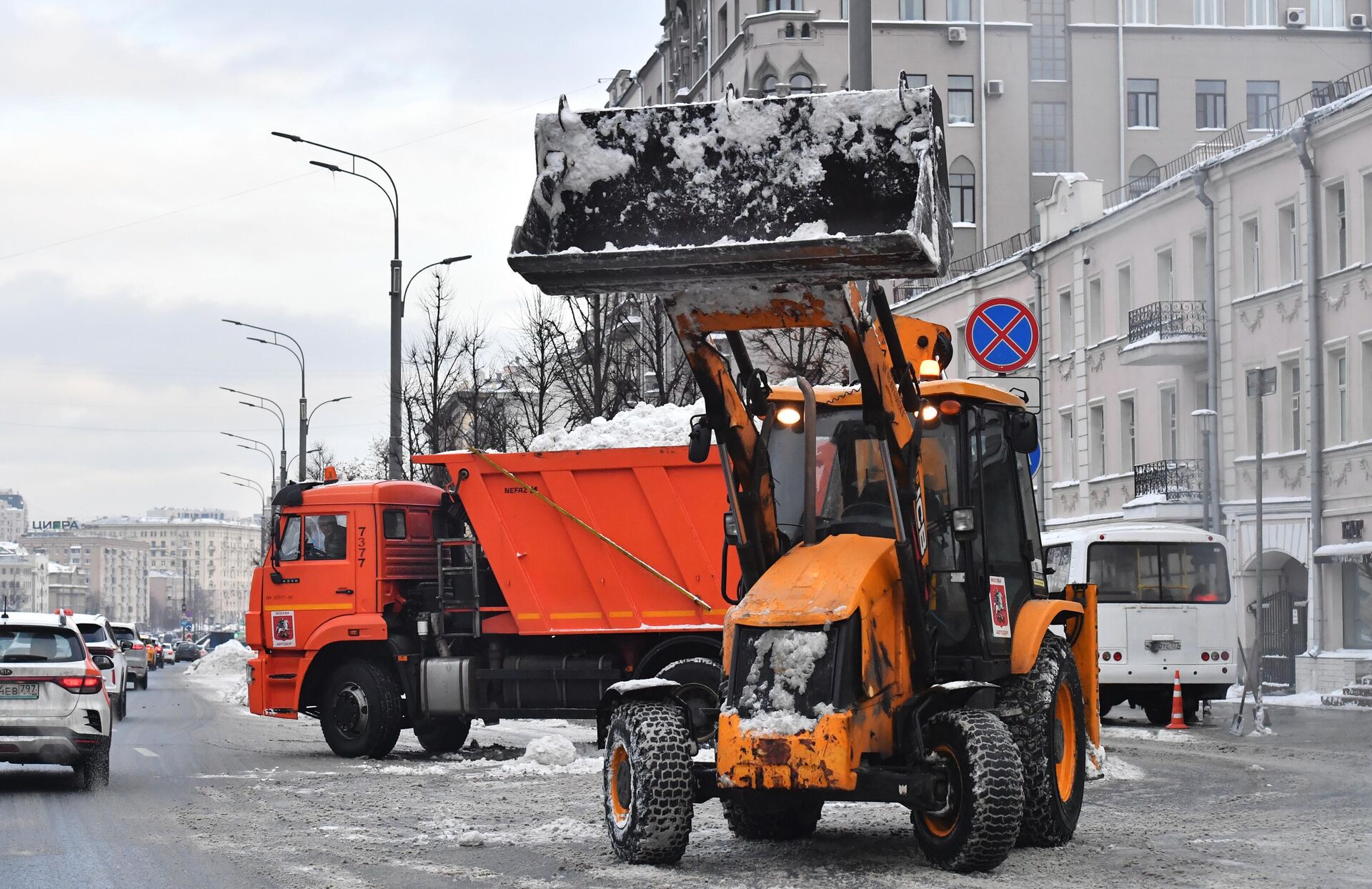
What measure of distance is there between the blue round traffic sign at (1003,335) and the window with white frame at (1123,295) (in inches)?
1063

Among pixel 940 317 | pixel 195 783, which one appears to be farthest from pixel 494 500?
pixel 940 317

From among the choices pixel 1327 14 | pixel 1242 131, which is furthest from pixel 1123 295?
pixel 1327 14

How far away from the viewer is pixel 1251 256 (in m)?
36.0

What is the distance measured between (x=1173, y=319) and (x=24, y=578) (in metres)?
170

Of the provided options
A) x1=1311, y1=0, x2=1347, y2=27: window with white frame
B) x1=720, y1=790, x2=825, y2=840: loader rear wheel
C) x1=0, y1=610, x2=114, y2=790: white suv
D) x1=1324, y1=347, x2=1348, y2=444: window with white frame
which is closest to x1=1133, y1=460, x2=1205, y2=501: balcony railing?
x1=1324, y1=347, x2=1348, y2=444: window with white frame

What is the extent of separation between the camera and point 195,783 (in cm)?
1625

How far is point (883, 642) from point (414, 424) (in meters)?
36.7

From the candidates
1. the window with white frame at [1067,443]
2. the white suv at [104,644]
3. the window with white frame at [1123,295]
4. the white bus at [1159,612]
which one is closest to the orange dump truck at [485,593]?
the white suv at [104,644]

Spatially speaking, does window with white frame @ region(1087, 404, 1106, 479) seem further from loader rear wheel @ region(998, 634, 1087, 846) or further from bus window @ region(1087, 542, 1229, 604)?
loader rear wheel @ region(998, 634, 1087, 846)

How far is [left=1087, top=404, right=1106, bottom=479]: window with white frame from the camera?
4288 cm

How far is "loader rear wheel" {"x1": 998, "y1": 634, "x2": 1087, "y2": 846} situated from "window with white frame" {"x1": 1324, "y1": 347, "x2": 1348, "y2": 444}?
23428 mm

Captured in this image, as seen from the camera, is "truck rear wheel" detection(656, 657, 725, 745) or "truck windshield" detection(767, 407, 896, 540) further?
"truck rear wheel" detection(656, 657, 725, 745)

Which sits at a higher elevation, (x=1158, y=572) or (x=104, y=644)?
(x=1158, y=572)

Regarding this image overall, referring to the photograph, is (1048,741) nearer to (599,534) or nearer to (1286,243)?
(599,534)
